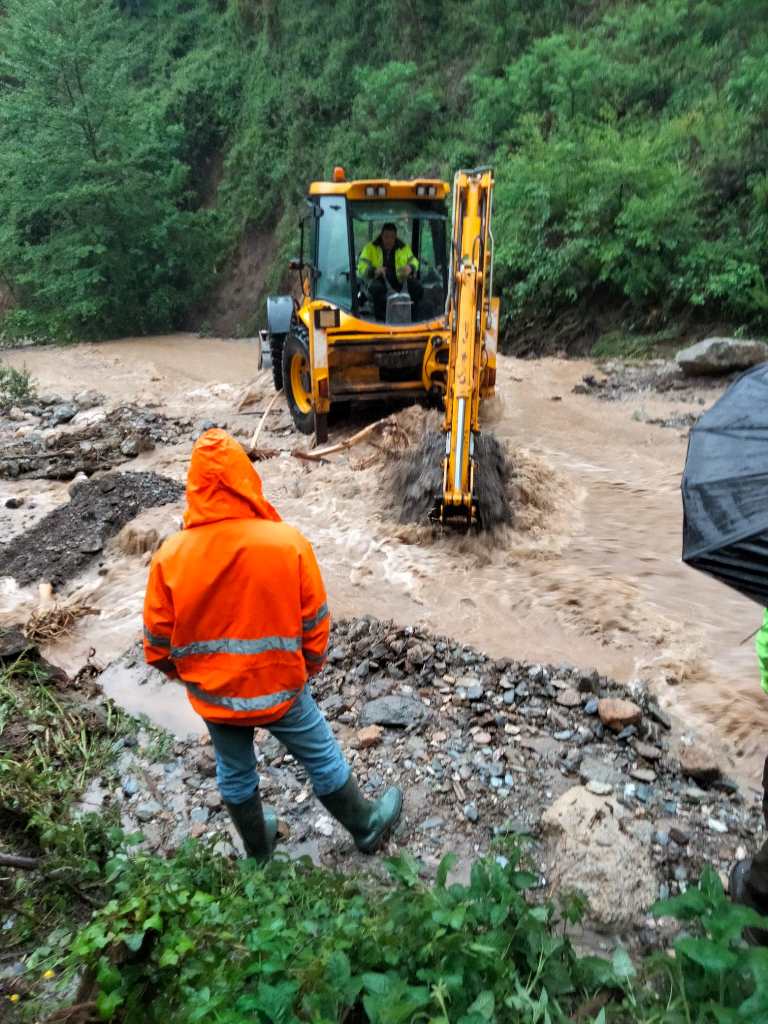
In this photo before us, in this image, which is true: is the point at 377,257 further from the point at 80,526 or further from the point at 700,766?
the point at 700,766

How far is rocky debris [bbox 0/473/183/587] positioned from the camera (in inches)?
246

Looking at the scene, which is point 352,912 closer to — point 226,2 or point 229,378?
point 229,378

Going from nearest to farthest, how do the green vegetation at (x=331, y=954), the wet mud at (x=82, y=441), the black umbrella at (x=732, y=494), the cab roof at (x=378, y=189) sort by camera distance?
the green vegetation at (x=331, y=954) < the black umbrella at (x=732, y=494) < the cab roof at (x=378, y=189) < the wet mud at (x=82, y=441)

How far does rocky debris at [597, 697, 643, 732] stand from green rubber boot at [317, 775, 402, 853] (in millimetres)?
1146

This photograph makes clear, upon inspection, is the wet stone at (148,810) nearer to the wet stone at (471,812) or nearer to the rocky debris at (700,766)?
the wet stone at (471,812)

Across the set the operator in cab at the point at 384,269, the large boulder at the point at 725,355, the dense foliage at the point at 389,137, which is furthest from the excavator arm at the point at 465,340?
the dense foliage at the point at 389,137

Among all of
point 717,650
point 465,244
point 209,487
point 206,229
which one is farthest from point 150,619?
point 206,229

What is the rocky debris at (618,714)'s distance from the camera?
11.9 ft

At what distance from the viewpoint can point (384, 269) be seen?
28.0 feet

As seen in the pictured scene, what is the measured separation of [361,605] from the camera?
208 inches

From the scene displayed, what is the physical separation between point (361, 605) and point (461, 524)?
3.70ft

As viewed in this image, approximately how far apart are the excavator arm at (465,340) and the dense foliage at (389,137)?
551 centimetres

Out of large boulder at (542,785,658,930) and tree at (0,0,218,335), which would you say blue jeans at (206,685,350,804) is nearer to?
large boulder at (542,785,658,930)

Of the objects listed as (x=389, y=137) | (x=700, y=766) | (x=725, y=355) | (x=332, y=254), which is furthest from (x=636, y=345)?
(x=389, y=137)
